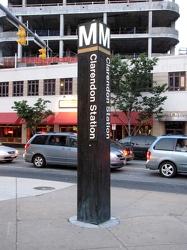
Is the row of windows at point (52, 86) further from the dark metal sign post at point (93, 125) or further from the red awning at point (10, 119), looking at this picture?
the dark metal sign post at point (93, 125)

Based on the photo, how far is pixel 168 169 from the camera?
12.6m

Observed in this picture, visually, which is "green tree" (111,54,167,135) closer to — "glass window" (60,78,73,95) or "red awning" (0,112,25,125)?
"glass window" (60,78,73,95)

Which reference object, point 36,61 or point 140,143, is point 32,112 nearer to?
point 140,143

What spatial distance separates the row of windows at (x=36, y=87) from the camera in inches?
1265

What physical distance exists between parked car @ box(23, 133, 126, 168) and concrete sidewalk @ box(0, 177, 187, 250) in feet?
17.4

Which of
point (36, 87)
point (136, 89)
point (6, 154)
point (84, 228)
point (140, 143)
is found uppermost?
point (36, 87)

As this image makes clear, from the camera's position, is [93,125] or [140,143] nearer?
[93,125]

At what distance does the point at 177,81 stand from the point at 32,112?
43.9 ft

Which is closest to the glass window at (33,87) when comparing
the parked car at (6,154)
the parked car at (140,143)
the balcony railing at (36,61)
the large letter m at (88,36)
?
the balcony railing at (36,61)

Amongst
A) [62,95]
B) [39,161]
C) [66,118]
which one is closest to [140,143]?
[39,161]

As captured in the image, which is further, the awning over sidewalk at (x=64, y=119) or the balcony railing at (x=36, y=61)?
the balcony railing at (x=36, y=61)

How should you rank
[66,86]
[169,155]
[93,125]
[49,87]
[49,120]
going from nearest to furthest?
[93,125] < [169,155] < [49,120] < [66,86] < [49,87]

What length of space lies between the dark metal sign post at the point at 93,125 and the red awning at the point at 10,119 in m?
26.6

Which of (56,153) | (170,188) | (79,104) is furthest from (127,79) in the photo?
(79,104)
